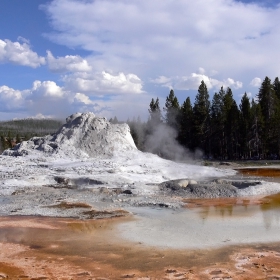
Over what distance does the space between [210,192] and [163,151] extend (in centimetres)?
2711

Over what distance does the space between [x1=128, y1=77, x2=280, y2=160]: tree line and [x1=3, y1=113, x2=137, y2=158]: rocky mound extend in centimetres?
1644

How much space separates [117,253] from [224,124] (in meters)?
42.6

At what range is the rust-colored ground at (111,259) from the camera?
389 inches

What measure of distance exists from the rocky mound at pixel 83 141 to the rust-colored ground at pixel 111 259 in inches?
721

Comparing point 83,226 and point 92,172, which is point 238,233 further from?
point 92,172

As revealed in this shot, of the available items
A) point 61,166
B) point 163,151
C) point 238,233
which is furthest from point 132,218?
point 163,151

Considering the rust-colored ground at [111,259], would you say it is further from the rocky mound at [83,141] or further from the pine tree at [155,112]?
the pine tree at [155,112]

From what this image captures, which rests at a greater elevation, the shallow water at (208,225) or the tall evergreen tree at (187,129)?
the tall evergreen tree at (187,129)

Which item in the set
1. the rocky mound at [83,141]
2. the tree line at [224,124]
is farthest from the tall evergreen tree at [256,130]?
the rocky mound at [83,141]

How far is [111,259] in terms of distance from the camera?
1112 cm

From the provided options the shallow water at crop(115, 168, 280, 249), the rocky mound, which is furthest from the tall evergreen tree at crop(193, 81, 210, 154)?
the shallow water at crop(115, 168, 280, 249)

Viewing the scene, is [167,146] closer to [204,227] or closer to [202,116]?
[202,116]

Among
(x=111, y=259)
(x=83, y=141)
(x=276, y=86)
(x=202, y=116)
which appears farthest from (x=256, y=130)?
(x=111, y=259)

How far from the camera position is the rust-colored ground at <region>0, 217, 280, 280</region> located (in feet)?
32.4
